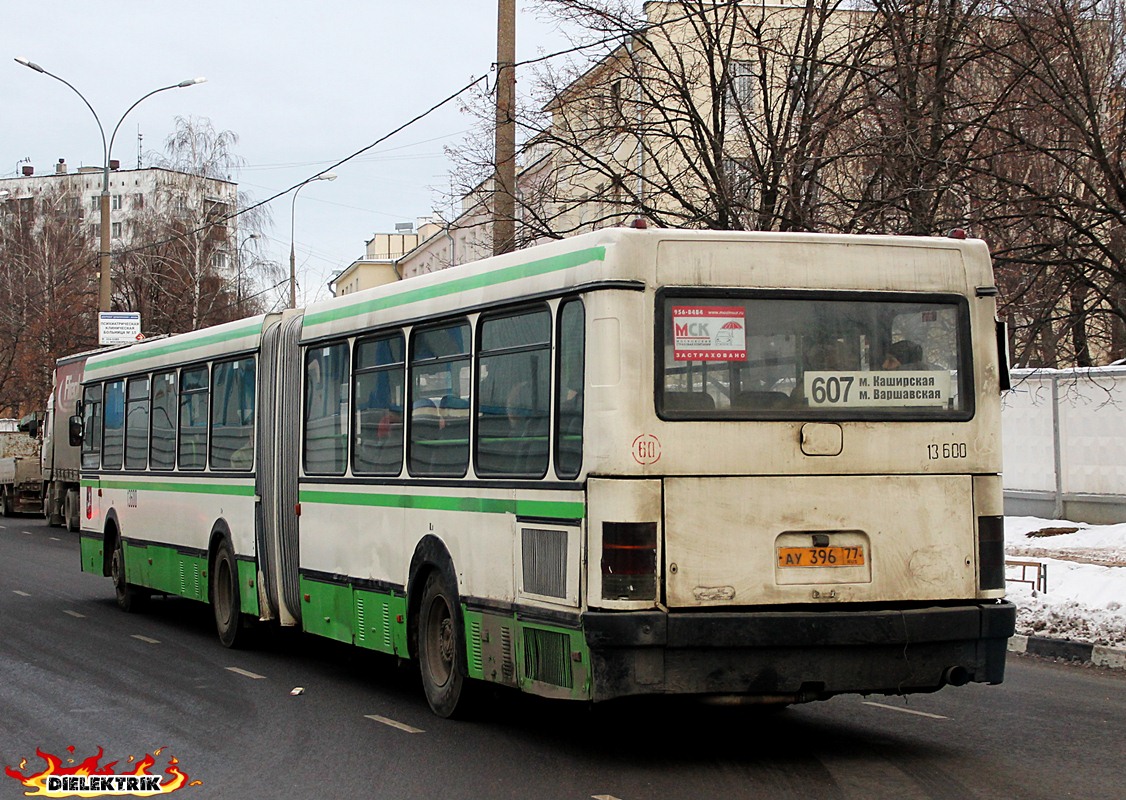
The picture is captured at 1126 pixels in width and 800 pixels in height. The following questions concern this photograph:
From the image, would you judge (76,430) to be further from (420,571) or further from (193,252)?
(193,252)

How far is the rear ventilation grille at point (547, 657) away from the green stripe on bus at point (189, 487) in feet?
18.5

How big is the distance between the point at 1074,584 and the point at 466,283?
878 cm

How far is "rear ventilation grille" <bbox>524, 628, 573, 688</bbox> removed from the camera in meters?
8.12

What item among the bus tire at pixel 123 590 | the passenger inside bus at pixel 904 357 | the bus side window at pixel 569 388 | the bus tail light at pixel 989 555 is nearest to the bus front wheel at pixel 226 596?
the bus tire at pixel 123 590

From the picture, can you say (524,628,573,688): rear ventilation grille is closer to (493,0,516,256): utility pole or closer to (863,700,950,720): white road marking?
(863,700,950,720): white road marking

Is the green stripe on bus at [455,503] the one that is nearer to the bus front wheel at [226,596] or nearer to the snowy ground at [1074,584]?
the bus front wheel at [226,596]

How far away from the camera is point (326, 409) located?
1195 cm

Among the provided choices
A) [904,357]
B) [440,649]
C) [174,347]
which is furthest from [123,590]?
[904,357]

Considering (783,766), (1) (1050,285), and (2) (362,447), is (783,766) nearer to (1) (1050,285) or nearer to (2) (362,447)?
(2) (362,447)

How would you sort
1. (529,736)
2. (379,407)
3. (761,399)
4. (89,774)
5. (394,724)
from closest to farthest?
(761,399)
(89,774)
(529,736)
(394,724)
(379,407)

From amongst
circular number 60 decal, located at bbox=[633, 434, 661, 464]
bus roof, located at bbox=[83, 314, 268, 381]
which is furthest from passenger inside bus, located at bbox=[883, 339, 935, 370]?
bus roof, located at bbox=[83, 314, 268, 381]

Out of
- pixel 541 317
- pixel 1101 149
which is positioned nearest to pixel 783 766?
pixel 541 317

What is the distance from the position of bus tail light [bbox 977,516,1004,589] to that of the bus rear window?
630 millimetres

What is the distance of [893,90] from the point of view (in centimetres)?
1883
